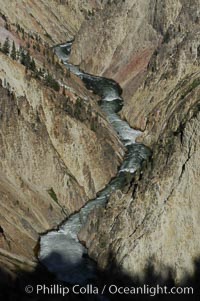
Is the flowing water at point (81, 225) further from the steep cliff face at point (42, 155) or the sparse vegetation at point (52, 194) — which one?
the sparse vegetation at point (52, 194)

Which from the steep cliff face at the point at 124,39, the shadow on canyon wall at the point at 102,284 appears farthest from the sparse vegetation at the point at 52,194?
the steep cliff face at the point at 124,39

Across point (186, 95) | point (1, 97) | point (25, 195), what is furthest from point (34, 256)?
point (186, 95)

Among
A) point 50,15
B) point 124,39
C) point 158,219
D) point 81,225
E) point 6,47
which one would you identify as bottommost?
point 81,225

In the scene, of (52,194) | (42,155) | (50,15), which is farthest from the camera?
(50,15)

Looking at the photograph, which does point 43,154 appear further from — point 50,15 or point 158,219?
point 50,15

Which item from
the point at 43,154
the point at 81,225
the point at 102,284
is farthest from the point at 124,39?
the point at 102,284

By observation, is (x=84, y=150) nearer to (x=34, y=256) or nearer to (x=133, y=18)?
(x=34, y=256)

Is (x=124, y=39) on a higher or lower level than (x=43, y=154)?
higher
